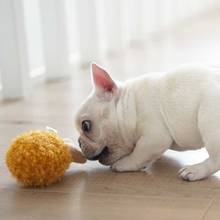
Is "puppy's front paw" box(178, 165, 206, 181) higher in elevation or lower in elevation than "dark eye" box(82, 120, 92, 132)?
lower

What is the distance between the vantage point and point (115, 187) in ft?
4.89

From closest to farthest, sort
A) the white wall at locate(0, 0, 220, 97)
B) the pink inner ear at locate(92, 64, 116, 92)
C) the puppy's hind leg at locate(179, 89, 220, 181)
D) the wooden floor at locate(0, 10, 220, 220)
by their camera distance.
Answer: the wooden floor at locate(0, 10, 220, 220)
the puppy's hind leg at locate(179, 89, 220, 181)
the pink inner ear at locate(92, 64, 116, 92)
the white wall at locate(0, 0, 220, 97)

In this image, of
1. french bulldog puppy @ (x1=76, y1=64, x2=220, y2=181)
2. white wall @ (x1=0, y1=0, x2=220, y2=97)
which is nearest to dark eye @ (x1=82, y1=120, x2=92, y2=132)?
french bulldog puppy @ (x1=76, y1=64, x2=220, y2=181)

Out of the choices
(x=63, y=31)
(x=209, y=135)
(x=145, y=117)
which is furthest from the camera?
(x=63, y=31)

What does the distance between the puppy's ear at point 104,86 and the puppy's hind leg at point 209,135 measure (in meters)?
0.24

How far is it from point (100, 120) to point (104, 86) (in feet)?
0.29

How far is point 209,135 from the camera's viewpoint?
4.74 ft

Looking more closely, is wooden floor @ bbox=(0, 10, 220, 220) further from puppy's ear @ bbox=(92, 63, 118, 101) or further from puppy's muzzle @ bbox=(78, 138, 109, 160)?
puppy's ear @ bbox=(92, 63, 118, 101)

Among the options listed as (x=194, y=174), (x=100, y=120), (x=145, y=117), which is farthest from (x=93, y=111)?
(x=194, y=174)

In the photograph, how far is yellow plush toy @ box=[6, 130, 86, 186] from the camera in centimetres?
145

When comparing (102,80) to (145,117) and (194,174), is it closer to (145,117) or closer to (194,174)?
(145,117)

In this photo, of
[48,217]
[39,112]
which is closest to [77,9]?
[39,112]

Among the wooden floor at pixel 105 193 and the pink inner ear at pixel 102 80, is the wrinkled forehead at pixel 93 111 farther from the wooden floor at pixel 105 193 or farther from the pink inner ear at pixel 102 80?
the wooden floor at pixel 105 193

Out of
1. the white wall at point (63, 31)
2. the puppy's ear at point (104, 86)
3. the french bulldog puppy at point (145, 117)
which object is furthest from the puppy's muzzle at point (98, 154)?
the white wall at point (63, 31)
